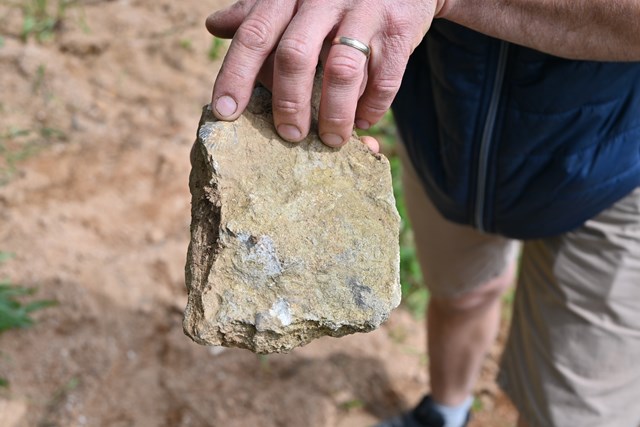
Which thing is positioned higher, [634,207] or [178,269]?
[634,207]

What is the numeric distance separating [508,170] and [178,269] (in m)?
1.55

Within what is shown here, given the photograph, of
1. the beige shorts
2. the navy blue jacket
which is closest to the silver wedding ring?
the navy blue jacket

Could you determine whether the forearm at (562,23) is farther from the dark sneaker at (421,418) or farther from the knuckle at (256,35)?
the dark sneaker at (421,418)

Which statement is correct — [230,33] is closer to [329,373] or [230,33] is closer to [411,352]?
[329,373]

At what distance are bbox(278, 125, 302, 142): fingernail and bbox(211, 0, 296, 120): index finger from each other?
8cm

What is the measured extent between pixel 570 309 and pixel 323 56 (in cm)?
100

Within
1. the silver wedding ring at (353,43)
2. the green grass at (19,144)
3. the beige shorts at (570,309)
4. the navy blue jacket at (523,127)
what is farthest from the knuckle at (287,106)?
the green grass at (19,144)

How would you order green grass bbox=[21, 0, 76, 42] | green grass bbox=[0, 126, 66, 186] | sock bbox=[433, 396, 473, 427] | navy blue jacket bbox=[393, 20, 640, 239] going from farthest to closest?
green grass bbox=[21, 0, 76, 42] → green grass bbox=[0, 126, 66, 186] → sock bbox=[433, 396, 473, 427] → navy blue jacket bbox=[393, 20, 640, 239]

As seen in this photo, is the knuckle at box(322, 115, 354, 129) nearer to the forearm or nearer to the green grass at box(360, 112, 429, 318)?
the forearm

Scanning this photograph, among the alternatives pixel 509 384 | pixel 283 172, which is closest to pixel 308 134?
pixel 283 172

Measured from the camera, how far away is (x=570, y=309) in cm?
183

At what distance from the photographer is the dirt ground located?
2490 mm

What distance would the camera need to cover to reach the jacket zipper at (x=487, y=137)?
5.03ft

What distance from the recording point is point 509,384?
7.03ft
